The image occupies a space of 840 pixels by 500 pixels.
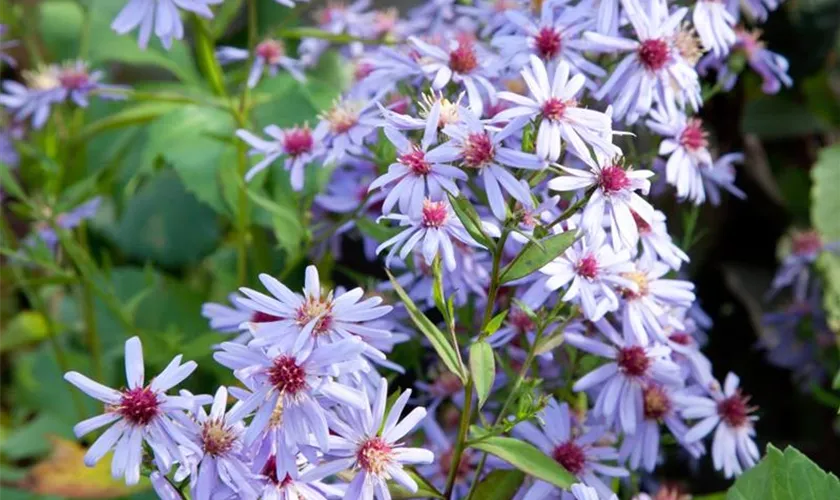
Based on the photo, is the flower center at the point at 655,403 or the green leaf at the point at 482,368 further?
the flower center at the point at 655,403

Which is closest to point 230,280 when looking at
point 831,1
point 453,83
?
point 453,83

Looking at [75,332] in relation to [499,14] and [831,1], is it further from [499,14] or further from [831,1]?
[831,1]

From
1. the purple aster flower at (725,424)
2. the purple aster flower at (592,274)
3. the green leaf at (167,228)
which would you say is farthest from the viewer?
the green leaf at (167,228)

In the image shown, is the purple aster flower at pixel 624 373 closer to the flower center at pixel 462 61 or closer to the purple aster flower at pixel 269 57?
the flower center at pixel 462 61

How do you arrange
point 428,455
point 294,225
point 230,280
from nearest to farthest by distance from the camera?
1. point 428,455
2. point 294,225
3. point 230,280

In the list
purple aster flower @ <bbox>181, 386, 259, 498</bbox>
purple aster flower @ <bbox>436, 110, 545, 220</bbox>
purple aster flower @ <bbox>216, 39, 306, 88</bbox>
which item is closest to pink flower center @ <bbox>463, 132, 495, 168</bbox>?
purple aster flower @ <bbox>436, 110, 545, 220</bbox>

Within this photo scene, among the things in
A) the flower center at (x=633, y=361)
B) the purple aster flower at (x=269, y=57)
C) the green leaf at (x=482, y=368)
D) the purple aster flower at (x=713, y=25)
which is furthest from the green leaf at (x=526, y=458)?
the purple aster flower at (x=269, y=57)

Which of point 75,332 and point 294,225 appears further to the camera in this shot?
point 75,332

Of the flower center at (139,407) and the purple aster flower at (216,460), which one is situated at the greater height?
the flower center at (139,407)
